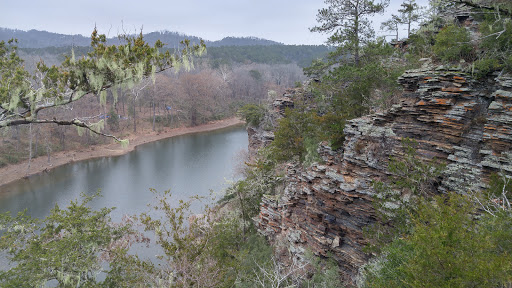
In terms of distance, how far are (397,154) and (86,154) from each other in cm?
3513

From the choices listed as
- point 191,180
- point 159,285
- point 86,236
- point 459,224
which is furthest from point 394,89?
point 191,180

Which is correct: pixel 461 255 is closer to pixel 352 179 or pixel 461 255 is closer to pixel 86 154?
pixel 352 179

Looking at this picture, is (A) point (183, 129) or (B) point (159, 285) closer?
(B) point (159, 285)

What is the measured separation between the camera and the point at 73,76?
5.59m

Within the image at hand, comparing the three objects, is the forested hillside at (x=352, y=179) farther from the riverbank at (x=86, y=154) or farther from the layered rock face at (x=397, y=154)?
the riverbank at (x=86, y=154)

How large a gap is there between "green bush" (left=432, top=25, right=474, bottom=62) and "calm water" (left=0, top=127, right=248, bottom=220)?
16596 millimetres

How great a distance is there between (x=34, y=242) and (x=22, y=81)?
21.8ft

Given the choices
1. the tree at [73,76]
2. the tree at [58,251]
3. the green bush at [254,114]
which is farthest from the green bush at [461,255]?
the green bush at [254,114]

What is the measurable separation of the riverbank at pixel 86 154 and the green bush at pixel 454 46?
18.7 metres

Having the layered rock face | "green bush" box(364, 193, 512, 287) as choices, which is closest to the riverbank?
the layered rock face

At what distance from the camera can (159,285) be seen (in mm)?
7605

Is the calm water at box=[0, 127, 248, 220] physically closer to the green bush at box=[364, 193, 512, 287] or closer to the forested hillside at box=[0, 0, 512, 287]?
the forested hillside at box=[0, 0, 512, 287]

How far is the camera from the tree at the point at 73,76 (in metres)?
5.34

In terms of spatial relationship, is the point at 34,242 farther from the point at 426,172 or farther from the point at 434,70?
the point at 434,70
